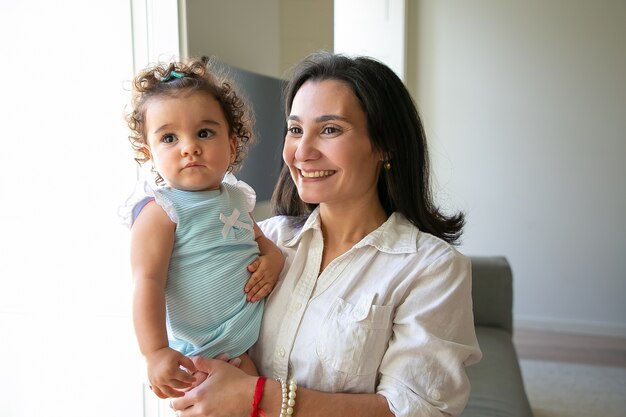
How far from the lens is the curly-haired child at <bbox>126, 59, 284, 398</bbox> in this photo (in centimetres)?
124

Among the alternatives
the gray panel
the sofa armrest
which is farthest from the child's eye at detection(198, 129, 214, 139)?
the sofa armrest

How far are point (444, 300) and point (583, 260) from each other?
13.2ft

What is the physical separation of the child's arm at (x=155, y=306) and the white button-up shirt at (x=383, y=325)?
0.25 meters

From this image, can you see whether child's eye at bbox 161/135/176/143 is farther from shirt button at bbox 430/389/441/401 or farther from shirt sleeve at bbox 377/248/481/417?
shirt button at bbox 430/389/441/401

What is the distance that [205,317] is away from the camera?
4.21ft

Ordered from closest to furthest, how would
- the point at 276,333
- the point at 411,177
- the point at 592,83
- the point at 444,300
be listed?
the point at 444,300, the point at 276,333, the point at 411,177, the point at 592,83

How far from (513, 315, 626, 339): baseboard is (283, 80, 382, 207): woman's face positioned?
4.05m

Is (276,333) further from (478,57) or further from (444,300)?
(478,57)

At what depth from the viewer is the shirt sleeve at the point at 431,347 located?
4.00 ft

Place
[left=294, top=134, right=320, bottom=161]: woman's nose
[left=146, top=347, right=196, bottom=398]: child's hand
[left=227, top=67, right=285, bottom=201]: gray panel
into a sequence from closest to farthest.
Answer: [left=146, top=347, right=196, bottom=398]: child's hand, [left=294, top=134, right=320, bottom=161]: woman's nose, [left=227, top=67, right=285, bottom=201]: gray panel

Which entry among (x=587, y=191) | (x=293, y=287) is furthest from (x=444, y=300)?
(x=587, y=191)

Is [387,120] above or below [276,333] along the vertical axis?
above

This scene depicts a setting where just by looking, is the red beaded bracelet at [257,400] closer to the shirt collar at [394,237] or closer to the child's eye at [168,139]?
the shirt collar at [394,237]

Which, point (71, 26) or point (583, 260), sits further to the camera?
point (583, 260)
